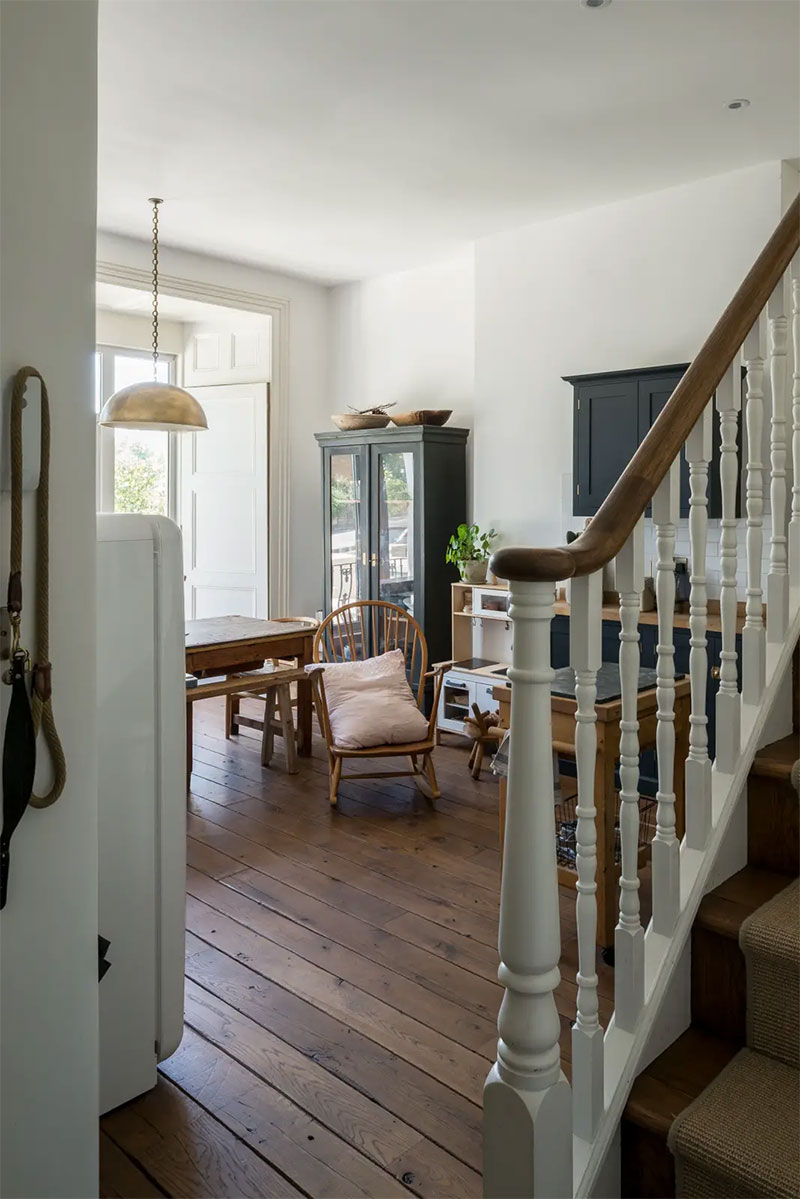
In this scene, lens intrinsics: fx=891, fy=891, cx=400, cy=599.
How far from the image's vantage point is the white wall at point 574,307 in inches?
177

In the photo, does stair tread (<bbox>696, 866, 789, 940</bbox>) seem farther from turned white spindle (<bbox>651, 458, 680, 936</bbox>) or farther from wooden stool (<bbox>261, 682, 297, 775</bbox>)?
wooden stool (<bbox>261, 682, 297, 775</bbox>)

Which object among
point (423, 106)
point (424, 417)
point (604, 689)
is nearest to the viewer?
point (604, 689)

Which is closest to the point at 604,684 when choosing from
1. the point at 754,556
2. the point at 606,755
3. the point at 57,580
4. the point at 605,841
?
the point at 606,755

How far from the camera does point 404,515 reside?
5.73 metres

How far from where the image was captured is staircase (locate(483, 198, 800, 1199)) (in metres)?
1.31

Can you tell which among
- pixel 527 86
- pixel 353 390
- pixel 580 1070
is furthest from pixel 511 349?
pixel 580 1070

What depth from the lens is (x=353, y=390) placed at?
6.62m

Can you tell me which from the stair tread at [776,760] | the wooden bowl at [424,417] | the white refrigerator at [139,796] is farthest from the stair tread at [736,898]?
the wooden bowl at [424,417]

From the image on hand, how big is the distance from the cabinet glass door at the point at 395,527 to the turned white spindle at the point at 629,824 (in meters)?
4.18

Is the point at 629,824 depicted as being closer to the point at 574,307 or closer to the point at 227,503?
the point at 574,307

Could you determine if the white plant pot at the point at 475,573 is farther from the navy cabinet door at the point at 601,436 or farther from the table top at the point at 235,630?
the table top at the point at 235,630

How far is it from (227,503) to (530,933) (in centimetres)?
569

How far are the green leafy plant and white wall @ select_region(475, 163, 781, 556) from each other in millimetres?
146

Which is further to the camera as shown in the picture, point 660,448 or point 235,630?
point 235,630
